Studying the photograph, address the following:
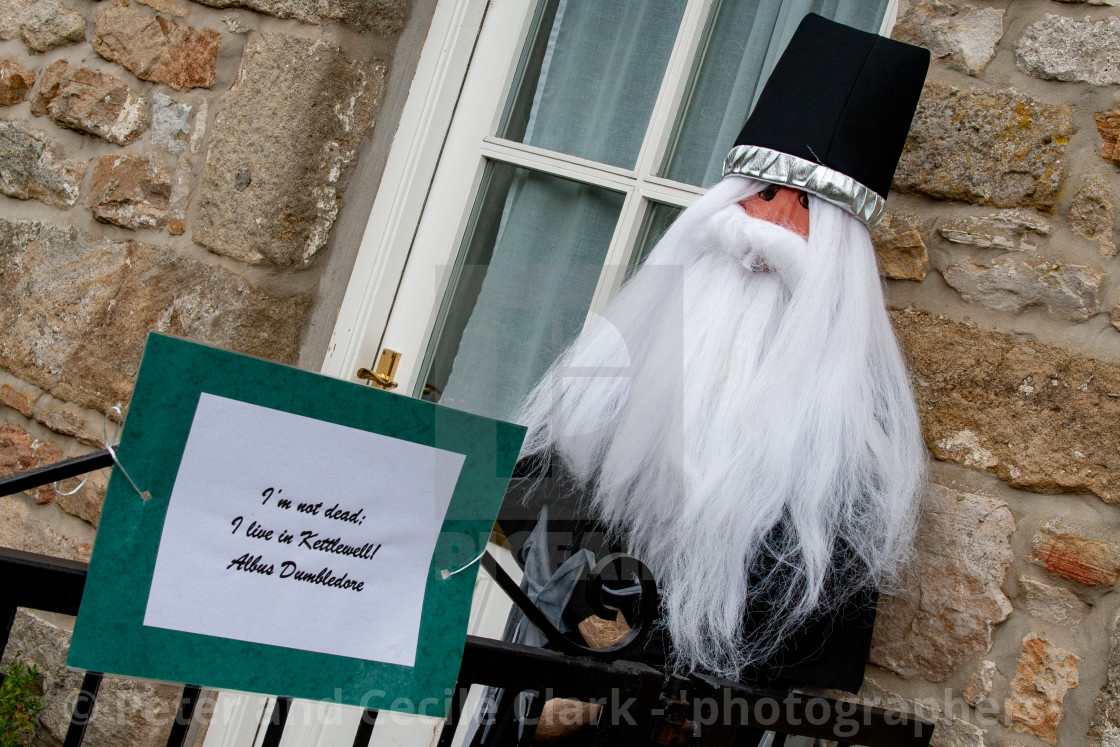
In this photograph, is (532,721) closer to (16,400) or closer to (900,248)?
(900,248)

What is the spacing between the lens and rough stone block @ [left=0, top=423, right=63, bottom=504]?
70.8 inches

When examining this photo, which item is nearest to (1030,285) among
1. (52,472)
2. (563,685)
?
(563,685)

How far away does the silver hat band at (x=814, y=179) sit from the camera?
1.14 metres

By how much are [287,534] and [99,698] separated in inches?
49.6

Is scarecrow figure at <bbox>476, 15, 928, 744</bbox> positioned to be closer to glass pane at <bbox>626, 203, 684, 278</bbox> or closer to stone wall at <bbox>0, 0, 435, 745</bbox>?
glass pane at <bbox>626, 203, 684, 278</bbox>

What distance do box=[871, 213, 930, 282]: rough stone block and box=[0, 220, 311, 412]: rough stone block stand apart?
1.12 metres

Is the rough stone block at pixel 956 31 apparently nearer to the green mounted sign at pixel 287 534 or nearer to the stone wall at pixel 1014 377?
the stone wall at pixel 1014 377

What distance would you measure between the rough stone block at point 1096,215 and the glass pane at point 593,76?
30.4 inches

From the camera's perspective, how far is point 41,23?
1.84 meters

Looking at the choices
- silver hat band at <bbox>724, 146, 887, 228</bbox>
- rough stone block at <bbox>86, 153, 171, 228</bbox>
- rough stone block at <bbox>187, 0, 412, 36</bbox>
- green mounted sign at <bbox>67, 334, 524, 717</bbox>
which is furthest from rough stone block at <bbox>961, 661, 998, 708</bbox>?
rough stone block at <bbox>86, 153, 171, 228</bbox>

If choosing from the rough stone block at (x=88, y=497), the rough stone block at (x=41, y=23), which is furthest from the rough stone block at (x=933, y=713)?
the rough stone block at (x=41, y=23)

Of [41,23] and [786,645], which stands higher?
[41,23]

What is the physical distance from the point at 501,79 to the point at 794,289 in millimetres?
909

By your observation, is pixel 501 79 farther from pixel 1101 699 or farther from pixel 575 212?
pixel 1101 699
